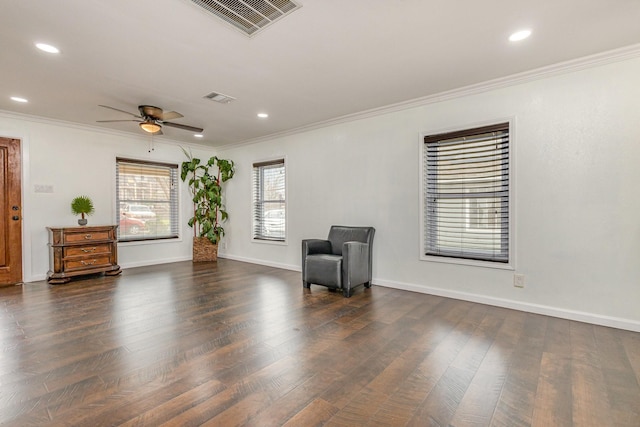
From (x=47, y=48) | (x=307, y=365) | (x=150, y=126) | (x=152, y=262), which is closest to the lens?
(x=307, y=365)

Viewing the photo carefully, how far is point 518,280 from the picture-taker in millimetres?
3416

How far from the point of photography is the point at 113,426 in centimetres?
158

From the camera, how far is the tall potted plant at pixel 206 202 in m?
6.50

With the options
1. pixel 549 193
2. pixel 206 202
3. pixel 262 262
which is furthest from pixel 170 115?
pixel 549 193

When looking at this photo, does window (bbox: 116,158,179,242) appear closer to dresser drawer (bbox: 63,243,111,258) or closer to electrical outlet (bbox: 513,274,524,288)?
dresser drawer (bbox: 63,243,111,258)

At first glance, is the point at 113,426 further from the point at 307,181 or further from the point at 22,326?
the point at 307,181

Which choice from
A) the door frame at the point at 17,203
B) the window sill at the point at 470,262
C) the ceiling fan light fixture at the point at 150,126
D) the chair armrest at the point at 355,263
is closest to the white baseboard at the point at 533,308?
the window sill at the point at 470,262

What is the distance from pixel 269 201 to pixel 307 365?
4281 mm

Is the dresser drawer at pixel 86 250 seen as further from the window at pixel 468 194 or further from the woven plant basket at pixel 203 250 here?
the window at pixel 468 194

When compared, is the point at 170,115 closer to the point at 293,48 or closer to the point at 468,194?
the point at 293,48

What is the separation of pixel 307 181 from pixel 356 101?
1.71 metres

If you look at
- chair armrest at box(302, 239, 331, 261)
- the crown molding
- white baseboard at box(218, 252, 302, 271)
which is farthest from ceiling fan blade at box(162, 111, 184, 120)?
white baseboard at box(218, 252, 302, 271)

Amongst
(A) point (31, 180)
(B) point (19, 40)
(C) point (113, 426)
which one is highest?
(B) point (19, 40)

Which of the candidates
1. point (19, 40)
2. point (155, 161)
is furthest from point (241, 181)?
point (19, 40)
